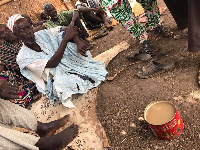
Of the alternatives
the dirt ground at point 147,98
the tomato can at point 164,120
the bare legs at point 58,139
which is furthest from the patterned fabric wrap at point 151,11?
the bare legs at point 58,139

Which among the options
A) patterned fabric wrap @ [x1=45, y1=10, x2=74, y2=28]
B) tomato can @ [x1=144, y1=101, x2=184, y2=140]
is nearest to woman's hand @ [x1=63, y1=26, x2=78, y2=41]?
tomato can @ [x1=144, y1=101, x2=184, y2=140]

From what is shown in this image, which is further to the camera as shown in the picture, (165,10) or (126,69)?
(165,10)

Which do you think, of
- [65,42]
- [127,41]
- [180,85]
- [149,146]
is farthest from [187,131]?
[127,41]

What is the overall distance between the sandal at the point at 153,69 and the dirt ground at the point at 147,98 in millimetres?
56

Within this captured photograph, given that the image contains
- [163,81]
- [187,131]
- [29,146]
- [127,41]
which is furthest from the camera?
[127,41]

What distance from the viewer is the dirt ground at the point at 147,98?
1991 mm

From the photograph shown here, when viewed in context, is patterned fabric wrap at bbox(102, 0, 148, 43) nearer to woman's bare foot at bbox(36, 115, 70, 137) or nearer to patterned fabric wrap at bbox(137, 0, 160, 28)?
patterned fabric wrap at bbox(137, 0, 160, 28)

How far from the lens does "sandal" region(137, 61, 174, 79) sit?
110 inches

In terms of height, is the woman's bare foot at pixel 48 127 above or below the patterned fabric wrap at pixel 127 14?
below

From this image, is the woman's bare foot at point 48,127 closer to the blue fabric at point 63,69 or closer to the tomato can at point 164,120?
the blue fabric at point 63,69

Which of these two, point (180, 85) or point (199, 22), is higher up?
point (199, 22)

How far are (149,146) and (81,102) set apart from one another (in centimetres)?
127

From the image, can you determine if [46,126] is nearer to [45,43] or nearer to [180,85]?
[45,43]

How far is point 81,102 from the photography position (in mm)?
3006
